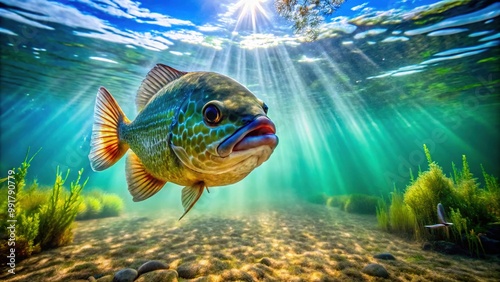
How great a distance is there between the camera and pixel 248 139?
179 cm

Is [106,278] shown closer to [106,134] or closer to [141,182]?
[141,182]

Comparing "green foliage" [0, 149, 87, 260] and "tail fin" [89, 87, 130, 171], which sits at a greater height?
"tail fin" [89, 87, 130, 171]

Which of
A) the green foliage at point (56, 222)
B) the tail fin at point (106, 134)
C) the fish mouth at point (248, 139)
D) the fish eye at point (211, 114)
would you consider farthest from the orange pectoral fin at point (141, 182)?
the green foliage at point (56, 222)

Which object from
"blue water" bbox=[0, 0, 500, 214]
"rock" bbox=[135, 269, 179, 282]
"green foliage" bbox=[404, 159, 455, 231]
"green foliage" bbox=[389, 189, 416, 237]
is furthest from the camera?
"blue water" bbox=[0, 0, 500, 214]

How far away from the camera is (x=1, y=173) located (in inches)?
1091

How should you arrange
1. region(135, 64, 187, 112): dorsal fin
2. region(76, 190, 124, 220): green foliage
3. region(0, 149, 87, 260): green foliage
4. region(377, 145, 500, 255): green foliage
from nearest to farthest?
1. region(135, 64, 187, 112): dorsal fin
2. region(0, 149, 87, 260): green foliage
3. region(377, 145, 500, 255): green foliage
4. region(76, 190, 124, 220): green foliage

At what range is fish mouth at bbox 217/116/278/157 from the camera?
1.76m

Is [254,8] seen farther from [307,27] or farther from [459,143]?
[459,143]

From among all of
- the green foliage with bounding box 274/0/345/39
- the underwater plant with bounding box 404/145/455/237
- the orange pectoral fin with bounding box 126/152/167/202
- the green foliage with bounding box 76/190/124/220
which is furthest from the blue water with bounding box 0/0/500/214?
the orange pectoral fin with bounding box 126/152/167/202

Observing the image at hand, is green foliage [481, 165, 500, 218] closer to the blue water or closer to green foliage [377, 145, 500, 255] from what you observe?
green foliage [377, 145, 500, 255]

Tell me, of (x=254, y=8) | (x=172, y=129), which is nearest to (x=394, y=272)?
(x=172, y=129)

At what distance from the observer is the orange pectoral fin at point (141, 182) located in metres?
2.79

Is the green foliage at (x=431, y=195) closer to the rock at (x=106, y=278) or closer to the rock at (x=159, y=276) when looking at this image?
the rock at (x=159, y=276)

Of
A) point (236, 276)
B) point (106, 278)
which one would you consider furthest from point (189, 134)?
point (106, 278)
